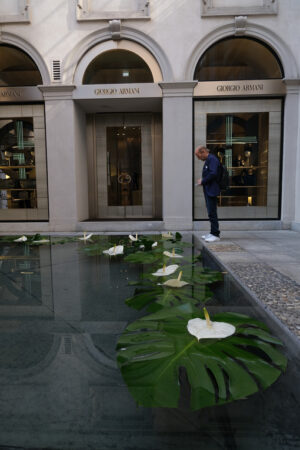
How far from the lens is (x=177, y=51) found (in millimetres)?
9125

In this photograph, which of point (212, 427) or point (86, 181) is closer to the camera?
point (212, 427)

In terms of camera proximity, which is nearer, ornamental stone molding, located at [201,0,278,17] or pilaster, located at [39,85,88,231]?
ornamental stone molding, located at [201,0,278,17]

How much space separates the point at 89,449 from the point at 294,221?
367 inches

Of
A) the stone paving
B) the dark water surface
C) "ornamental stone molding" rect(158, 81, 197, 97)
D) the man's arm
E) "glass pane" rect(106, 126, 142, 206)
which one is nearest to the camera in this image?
the dark water surface

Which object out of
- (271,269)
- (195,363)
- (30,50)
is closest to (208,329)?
(195,363)

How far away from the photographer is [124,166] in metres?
11.8

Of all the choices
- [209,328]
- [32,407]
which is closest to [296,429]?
[209,328]

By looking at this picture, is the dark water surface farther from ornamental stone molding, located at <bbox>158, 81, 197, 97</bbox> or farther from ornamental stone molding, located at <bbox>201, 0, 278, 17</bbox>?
ornamental stone molding, located at <bbox>201, 0, 278, 17</bbox>

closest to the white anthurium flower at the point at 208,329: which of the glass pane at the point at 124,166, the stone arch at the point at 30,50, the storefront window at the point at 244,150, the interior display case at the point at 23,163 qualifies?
the storefront window at the point at 244,150

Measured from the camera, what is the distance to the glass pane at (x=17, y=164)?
32.6 ft

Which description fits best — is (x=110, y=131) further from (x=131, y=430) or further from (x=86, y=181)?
(x=131, y=430)

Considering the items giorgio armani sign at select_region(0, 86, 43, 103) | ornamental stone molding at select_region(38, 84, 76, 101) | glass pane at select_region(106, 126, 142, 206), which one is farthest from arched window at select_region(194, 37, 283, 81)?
giorgio armani sign at select_region(0, 86, 43, 103)

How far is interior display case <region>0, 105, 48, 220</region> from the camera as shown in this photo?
9.78 metres

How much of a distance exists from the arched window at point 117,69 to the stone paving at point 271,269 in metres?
5.97
